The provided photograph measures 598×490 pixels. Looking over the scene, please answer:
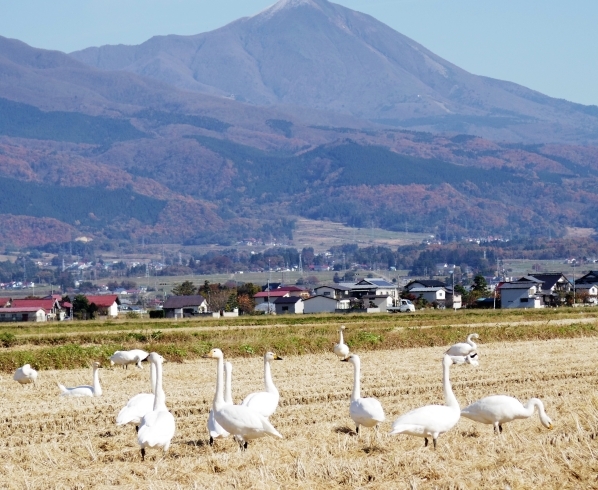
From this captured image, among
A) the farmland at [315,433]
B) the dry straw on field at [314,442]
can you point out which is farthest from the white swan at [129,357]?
the dry straw on field at [314,442]

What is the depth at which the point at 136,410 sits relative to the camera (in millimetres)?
12195

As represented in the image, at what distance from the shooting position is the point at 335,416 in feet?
43.3

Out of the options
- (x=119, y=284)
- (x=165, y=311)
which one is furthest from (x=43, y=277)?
(x=165, y=311)

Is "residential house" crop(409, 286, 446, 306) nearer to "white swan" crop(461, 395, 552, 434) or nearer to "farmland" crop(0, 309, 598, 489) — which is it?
"farmland" crop(0, 309, 598, 489)

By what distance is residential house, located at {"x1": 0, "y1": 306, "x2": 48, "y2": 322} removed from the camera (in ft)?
221

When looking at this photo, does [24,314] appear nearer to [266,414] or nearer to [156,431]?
[266,414]

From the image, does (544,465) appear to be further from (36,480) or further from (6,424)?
(6,424)

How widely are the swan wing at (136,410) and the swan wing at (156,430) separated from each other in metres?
1.12

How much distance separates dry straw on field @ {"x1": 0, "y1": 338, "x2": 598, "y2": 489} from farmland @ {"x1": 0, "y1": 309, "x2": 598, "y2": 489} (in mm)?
18

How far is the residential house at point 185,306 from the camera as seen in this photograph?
69875mm

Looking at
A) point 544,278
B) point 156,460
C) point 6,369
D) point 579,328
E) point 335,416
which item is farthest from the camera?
point 544,278

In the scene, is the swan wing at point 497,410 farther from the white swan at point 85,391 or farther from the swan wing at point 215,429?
the white swan at point 85,391

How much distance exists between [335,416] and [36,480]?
4.28 meters

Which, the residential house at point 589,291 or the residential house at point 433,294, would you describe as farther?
the residential house at point 433,294
